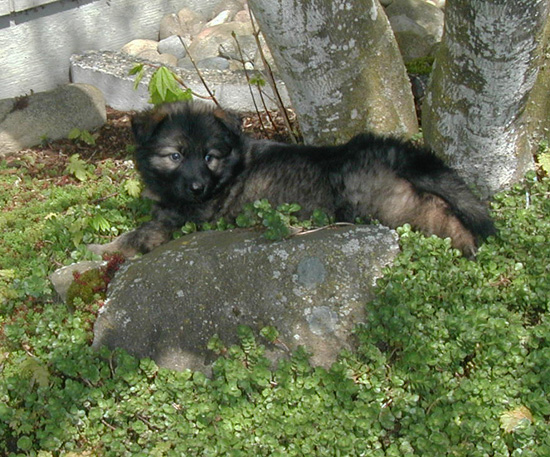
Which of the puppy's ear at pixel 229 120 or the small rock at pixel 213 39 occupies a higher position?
the puppy's ear at pixel 229 120

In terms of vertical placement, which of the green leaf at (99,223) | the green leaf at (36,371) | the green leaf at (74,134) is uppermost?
the green leaf at (36,371)

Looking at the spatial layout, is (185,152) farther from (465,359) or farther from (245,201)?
(465,359)

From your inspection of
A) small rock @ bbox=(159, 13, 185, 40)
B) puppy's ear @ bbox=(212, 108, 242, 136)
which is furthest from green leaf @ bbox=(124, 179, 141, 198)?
small rock @ bbox=(159, 13, 185, 40)

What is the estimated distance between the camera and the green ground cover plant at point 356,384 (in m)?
3.38

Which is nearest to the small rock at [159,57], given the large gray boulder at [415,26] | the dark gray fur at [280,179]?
the large gray boulder at [415,26]

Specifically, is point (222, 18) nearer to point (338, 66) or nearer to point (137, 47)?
point (137, 47)

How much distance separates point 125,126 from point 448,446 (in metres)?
5.41

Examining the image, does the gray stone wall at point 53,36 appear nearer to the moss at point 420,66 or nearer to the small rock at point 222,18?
the small rock at point 222,18

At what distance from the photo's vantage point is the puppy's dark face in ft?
16.0

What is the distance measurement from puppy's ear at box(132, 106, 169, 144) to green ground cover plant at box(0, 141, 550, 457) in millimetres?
1170

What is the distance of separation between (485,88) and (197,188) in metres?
2.13

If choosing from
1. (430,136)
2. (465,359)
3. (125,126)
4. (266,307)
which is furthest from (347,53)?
(125,126)

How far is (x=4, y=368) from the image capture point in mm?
4117

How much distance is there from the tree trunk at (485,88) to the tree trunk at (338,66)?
1.08ft
